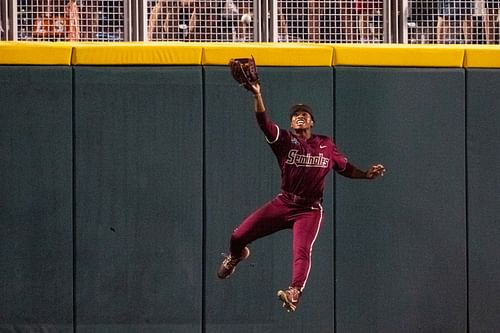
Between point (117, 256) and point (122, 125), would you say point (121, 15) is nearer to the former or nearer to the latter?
point (122, 125)

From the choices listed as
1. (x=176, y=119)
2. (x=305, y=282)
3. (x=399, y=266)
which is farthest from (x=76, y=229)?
(x=399, y=266)

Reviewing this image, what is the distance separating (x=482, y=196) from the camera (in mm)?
11875

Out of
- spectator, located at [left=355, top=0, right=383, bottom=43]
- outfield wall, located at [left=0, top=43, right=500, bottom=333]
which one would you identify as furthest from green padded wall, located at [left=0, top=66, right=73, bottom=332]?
spectator, located at [left=355, top=0, right=383, bottom=43]

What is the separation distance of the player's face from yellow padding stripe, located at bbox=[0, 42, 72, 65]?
81.7 inches

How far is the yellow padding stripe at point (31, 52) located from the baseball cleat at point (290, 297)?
9.36ft

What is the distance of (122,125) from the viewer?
11.5 meters

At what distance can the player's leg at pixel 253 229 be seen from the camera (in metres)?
11.6

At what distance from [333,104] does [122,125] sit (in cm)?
190

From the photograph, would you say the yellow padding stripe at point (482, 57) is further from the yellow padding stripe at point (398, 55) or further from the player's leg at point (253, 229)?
the player's leg at point (253, 229)

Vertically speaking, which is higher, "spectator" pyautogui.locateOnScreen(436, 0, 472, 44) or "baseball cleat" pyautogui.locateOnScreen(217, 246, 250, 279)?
"spectator" pyautogui.locateOnScreen(436, 0, 472, 44)

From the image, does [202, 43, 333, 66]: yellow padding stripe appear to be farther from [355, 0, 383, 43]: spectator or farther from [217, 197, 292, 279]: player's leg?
[217, 197, 292, 279]: player's leg

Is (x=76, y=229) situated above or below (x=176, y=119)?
below

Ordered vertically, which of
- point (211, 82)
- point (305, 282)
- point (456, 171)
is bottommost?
point (305, 282)

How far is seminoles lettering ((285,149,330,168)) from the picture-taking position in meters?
11.6
